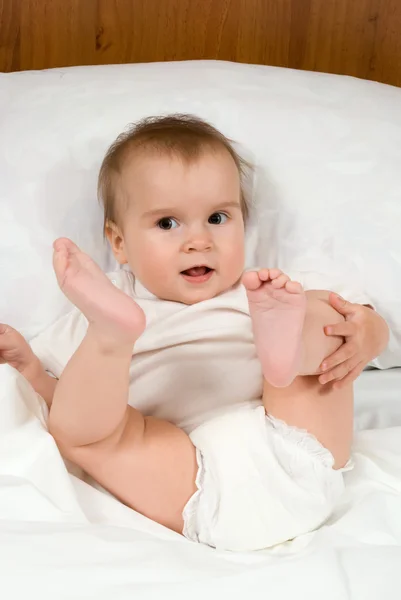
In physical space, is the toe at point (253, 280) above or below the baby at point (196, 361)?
above

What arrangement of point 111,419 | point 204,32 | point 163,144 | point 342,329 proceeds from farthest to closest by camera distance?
point 204,32 → point 163,144 → point 342,329 → point 111,419

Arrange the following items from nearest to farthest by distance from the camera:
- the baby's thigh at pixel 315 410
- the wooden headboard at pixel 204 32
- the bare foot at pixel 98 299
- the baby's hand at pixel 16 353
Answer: the bare foot at pixel 98 299, the baby's thigh at pixel 315 410, the baby's hand at pixel 16 353, the wooden headboard at pixel 204 32

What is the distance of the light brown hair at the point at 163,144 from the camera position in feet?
3.69

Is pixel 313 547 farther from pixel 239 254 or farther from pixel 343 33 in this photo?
pixel 343 33

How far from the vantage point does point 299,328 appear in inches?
35.1

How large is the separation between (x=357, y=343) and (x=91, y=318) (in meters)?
0.37

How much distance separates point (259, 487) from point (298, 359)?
16 cm

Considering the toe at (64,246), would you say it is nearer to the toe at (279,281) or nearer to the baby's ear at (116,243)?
the toe at (279,281)

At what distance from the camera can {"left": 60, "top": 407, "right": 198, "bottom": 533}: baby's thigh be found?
94cm

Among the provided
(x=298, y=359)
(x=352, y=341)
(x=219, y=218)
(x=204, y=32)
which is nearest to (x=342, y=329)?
(x=352, y=341)

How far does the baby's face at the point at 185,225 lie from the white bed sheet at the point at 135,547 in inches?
10.4

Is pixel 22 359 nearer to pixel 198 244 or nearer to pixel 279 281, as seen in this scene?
pixel 198 244

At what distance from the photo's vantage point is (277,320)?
2.92 ft

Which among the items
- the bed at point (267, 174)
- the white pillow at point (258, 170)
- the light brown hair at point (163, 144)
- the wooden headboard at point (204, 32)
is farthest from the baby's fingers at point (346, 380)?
the wooden headboard at point (204, 32)
